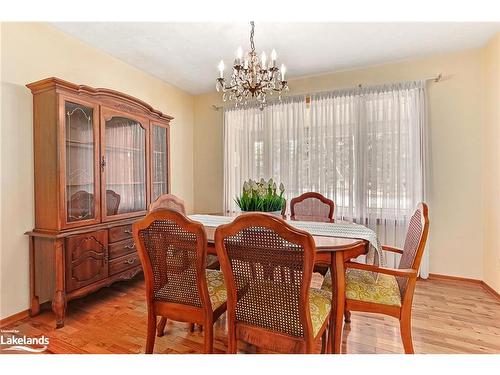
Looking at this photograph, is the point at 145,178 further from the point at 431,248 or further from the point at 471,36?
the point at 471,36

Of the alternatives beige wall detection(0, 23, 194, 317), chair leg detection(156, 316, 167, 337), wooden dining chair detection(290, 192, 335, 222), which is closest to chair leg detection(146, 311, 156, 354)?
chair leg detection(156, 316, 167, 337)

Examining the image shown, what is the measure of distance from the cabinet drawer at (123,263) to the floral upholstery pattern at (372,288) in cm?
192

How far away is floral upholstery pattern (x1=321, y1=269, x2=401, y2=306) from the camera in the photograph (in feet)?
5.26

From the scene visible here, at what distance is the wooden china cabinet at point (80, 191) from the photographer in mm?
2098

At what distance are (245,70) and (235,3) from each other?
819mm

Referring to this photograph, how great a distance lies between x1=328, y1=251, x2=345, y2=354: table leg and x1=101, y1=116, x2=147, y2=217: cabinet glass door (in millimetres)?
2094

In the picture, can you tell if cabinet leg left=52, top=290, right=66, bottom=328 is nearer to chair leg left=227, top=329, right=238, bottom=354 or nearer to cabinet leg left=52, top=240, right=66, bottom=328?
cabinet leg left=52, top=240, right=66, bottom=328

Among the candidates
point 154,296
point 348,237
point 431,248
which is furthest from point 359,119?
point 154,296

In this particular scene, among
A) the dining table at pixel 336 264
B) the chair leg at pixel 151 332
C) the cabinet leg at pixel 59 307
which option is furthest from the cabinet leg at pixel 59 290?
the dining table at pixel 336 264

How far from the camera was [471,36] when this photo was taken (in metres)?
2.58

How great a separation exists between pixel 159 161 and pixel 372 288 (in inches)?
104

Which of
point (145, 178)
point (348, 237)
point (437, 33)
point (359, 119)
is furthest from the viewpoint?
point (359, 119)

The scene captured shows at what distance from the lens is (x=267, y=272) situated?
4.26 ft

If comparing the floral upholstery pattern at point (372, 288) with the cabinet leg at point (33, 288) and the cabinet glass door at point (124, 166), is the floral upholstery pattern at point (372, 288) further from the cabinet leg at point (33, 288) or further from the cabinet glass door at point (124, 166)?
the cabinet leg at point (33, 288)
